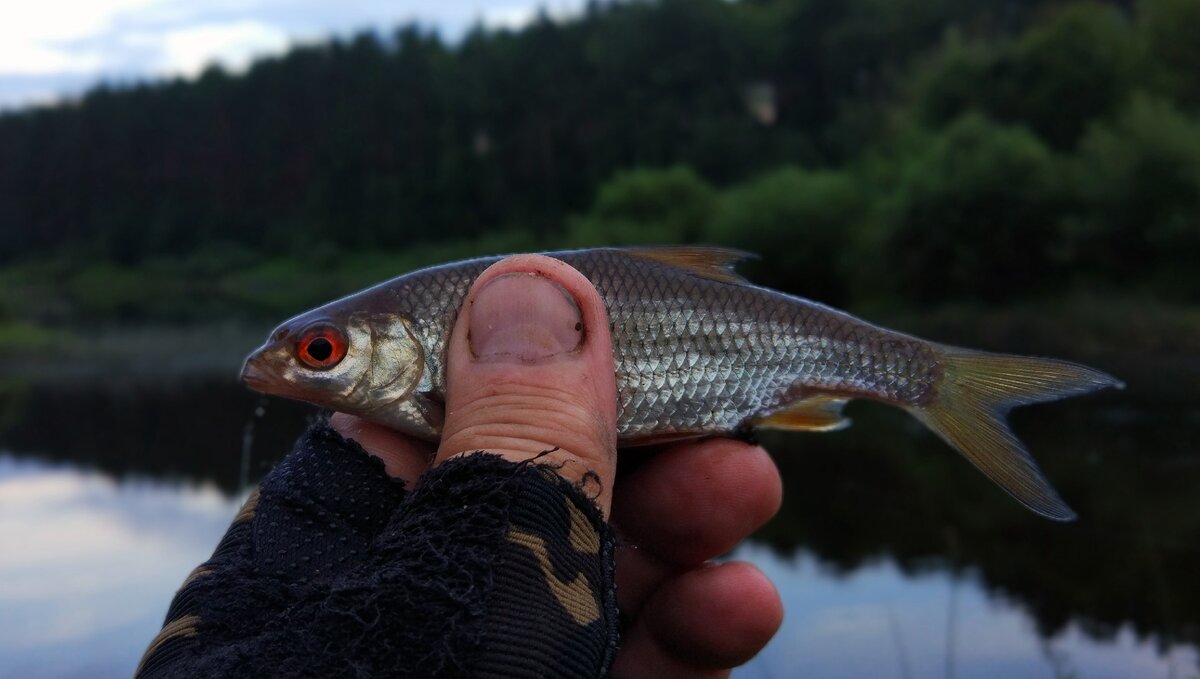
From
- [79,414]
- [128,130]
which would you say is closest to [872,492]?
[79,414]

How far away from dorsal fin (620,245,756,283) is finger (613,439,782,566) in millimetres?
590

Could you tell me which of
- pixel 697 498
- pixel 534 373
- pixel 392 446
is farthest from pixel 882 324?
pixel 534 373

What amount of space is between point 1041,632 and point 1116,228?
22.9 metres

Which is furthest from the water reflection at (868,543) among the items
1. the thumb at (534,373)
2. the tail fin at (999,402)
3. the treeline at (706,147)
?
the treeline at (706,147)

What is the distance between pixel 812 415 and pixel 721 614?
775 millimetres

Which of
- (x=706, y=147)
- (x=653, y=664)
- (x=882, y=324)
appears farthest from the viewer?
(x=706, y=147)

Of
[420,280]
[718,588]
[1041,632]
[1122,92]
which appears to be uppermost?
[1122,92]

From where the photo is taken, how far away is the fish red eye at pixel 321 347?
313cm

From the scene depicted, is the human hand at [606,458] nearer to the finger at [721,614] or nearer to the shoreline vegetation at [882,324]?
the finger at [721,614]

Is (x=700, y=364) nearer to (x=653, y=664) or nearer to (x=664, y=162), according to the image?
(x=653, y=664)

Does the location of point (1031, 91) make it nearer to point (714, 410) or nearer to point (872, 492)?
point (872, 492)

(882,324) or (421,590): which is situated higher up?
(421,590)

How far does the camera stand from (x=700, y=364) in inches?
132

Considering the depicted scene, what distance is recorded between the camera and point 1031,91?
39.2m
